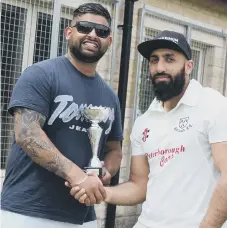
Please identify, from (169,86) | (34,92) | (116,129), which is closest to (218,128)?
(169,86)

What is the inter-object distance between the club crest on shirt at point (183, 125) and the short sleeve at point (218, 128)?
0.13 meters

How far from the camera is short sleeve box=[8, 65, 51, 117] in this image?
2.68 m

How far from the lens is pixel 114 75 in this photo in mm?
5871

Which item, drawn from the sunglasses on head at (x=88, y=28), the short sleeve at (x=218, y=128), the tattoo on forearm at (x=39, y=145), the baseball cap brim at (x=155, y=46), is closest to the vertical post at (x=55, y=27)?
the sunglasses on head at (x=88, y=28)

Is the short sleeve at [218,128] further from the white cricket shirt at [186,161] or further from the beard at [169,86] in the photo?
the beard at [169,86]

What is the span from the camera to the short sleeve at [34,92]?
8.78 feet

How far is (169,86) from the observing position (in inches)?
111

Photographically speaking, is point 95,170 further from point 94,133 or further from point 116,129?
point 116,129

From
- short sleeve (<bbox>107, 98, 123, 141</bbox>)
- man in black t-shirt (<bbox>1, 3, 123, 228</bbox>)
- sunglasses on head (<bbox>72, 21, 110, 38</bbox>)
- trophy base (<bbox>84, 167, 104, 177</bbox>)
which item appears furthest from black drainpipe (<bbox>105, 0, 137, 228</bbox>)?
trophy base (<bbox>84, 167, 104, 177</bbox>)

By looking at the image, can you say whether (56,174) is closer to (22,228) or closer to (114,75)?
(22,228)

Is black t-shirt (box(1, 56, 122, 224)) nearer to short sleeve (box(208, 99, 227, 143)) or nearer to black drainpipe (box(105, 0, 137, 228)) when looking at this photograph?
short sleeve (box(208, 99, 227, 143))

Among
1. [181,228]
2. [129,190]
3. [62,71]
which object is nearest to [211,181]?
[181,228]

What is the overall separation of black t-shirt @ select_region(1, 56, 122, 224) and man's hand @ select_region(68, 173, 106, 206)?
19cm

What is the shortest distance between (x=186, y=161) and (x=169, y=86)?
1.53 feet
